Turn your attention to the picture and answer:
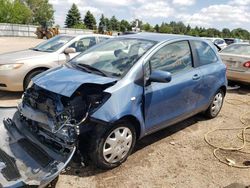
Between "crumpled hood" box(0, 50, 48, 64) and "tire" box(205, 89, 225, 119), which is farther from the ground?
"crumpled hood" box(0, 50, 48, 64)

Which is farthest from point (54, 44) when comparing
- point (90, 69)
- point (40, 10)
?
point (40, 10)

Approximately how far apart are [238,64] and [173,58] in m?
5.20

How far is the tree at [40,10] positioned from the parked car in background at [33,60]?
305 ft

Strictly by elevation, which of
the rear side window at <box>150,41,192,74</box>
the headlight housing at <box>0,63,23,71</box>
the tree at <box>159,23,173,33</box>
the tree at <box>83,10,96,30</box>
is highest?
the tree at <box>83,10,96,30</box>

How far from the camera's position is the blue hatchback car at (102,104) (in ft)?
12.3

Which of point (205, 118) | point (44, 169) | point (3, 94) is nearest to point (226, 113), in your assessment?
point (205, 118)

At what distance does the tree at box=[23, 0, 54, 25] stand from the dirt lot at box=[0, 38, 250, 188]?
96.8 m

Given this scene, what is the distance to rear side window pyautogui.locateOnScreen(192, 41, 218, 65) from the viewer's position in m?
5.56

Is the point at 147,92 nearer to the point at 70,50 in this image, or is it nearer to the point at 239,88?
the point at 70,50

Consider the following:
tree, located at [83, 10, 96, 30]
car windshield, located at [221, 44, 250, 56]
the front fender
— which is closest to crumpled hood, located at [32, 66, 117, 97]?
the front fender

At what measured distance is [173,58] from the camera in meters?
4.95

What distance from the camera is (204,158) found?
15.6 ft

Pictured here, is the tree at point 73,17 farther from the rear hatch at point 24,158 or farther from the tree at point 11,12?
the rear hatch at point 24,158

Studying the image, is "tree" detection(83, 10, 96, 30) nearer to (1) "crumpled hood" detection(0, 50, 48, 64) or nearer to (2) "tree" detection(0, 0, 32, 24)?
(2) "tree" detection(0, 0, 32, 24)
